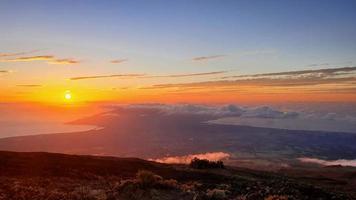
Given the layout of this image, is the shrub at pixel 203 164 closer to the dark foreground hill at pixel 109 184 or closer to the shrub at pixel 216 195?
the dark foreground hill at pixel 109 184

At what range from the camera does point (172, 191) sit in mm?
23062

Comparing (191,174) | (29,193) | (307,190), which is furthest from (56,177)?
(307,190)

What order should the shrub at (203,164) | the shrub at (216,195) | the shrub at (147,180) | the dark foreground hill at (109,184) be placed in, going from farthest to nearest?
the shrub at (203,164) < the shrub at (147,180) < the dark foreground hill at (109,184) < the shrub at (216,195)

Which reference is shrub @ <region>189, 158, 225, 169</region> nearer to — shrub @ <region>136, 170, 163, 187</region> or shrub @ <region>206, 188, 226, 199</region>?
shrub @ <region>136, 170, 163, 187</region>

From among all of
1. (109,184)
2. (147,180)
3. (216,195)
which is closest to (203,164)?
(109,184)

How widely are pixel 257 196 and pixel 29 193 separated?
12.9 m

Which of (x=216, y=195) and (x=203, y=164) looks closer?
(x=216, y=195)

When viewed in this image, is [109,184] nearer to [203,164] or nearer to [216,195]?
[216,195]

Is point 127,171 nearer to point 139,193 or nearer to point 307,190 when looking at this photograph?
point 139,193

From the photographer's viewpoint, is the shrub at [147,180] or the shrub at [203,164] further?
the shrub at [203,164]

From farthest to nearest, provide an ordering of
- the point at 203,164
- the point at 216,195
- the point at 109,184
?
the point at 203,164, the point at 109,184, the point at 216,195

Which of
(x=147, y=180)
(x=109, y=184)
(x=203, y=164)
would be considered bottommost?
(x=203, y=164)

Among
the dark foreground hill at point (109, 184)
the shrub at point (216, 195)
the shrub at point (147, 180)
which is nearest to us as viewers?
the shrub at point (216, 195)

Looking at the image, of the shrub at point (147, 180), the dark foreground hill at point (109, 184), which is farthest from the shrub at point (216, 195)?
the shrub at point (147, 180)
